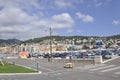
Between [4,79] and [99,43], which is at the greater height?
[99,43]

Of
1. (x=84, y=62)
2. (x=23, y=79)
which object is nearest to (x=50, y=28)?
(x=84, y=62)

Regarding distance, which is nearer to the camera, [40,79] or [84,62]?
[40,79]

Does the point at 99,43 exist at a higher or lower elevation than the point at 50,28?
lower

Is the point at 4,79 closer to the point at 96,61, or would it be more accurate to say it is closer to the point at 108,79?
the point at 108,79

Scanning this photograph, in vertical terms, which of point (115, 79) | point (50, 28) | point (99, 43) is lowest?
point (115, 79)

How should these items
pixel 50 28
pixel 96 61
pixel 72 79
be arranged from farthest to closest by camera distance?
pixel 50 28, pixel 96 61, pixel 72 79

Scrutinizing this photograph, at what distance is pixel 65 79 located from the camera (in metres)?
32.0

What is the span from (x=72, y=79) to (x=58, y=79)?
1440mm

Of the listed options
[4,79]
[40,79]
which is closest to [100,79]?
[40,79]

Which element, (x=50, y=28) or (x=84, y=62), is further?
(x=50, y=28)

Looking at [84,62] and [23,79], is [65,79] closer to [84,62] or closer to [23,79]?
[23,79]

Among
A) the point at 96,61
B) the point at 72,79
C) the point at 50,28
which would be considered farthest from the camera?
the point at 50,28

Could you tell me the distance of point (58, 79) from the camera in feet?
105

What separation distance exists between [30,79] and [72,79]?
4293mm
